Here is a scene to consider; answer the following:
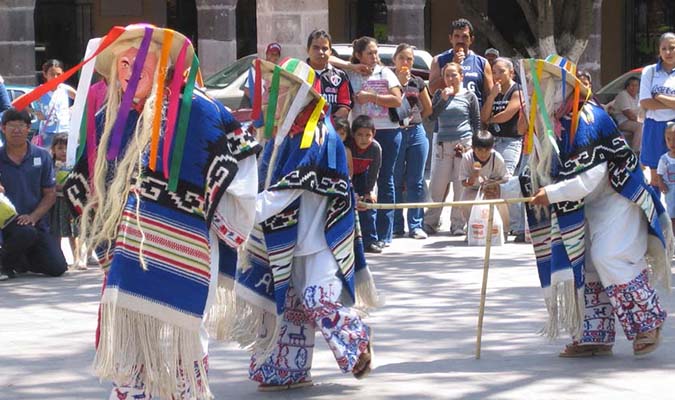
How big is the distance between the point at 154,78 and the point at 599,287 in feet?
10.1

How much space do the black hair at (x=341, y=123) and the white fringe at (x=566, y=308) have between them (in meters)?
4.10

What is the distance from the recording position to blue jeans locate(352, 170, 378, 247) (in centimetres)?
1209

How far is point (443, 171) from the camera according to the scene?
532 inches

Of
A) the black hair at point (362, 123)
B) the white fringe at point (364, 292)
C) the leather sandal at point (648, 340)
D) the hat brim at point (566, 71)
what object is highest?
the hat brim at point (566, 71)

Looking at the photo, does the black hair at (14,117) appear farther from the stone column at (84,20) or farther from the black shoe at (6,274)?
the stone column at (84,20)

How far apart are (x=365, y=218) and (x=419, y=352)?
4.02 meters

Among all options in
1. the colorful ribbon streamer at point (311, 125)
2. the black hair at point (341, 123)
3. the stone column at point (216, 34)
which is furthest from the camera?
the stone column at point (216, 34)

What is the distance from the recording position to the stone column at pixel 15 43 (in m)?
22.2

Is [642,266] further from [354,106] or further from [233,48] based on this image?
[233,48]

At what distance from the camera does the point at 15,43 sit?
22266 mm

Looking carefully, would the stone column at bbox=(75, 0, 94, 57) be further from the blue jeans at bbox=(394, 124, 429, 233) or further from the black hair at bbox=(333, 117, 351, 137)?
the black hair at bbox=(333, 117, 351, 137)

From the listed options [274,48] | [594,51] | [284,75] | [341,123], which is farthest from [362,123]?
[594,51]

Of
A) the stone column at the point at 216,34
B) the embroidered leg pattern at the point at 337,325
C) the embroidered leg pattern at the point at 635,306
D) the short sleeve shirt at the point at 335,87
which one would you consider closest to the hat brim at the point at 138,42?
the embroidered leg pattern at the point at 337,325

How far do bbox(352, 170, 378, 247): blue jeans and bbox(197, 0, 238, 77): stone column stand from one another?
11.0m
